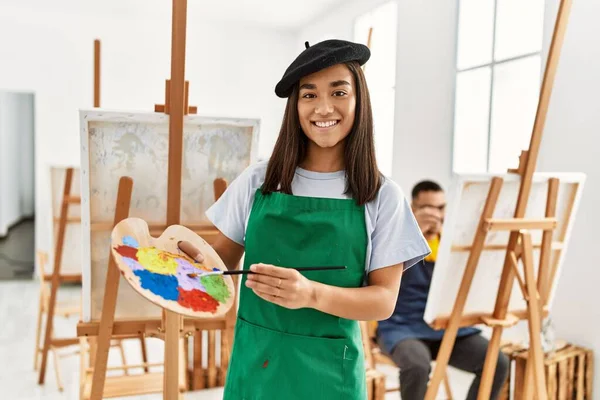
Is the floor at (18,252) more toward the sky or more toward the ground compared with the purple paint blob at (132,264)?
more toward the ground

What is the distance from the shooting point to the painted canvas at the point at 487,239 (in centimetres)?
209

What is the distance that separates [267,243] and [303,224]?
98 mm

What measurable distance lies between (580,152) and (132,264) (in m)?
2.55

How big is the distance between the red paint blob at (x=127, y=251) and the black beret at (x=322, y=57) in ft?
1.68

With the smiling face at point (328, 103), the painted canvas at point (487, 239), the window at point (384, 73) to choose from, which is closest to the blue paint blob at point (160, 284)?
the smiling face at point (328, 103)

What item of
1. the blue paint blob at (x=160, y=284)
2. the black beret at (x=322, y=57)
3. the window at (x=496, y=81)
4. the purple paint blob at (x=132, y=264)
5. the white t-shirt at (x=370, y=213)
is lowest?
the blue paint blob at (x=160, y=284)

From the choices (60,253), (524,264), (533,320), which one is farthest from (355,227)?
(60,253)

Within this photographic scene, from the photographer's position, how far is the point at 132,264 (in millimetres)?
1170

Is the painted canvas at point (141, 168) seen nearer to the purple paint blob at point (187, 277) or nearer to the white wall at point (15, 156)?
the purple paint blob at point (187, 277)

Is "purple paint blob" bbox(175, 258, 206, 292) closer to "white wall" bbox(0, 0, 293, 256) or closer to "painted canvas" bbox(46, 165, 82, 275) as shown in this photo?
"painted canvas" bbox(46, 165, 82, 275)

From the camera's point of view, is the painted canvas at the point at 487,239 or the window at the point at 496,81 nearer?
the painted canvas at the point at 487,239

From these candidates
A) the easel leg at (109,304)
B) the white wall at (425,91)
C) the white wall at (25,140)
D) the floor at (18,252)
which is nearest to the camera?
the easel leg at (109,304)

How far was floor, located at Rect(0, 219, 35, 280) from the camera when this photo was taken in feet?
22.3

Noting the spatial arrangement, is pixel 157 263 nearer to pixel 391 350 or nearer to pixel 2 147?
pixel 391 350
